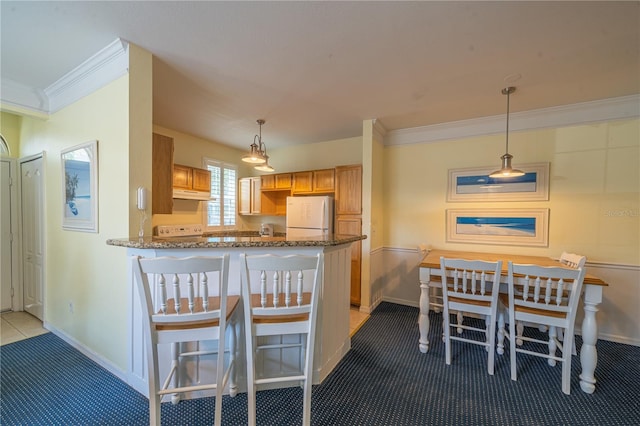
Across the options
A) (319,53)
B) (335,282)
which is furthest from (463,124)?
(335,282)

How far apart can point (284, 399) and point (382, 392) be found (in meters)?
0.77

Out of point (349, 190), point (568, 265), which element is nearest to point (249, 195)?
point (349, 190)

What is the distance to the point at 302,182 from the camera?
431 centimetres

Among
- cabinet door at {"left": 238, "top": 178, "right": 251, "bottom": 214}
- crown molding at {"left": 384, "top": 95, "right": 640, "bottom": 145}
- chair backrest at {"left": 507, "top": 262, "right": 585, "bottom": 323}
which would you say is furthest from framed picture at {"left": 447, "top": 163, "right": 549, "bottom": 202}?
cabinet door at {"left": 238, "top": 178, "right": 251, "bottom": 214}

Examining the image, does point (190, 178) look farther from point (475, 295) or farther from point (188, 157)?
point (475, 295)

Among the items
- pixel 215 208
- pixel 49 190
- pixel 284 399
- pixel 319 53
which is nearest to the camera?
pixel 284 399

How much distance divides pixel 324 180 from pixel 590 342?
3391mm

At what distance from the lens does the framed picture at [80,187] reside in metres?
2.16

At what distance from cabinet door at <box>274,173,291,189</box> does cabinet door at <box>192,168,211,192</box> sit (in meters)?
1.17

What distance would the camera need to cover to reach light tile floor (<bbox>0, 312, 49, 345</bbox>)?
267 centimetres

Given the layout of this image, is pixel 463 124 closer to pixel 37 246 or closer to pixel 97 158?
pixel 97 158

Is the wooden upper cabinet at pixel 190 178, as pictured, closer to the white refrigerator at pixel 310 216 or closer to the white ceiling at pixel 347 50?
the white ceiling at pixel 347 50

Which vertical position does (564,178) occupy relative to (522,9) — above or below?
below

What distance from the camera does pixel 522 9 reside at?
61.3 inches
